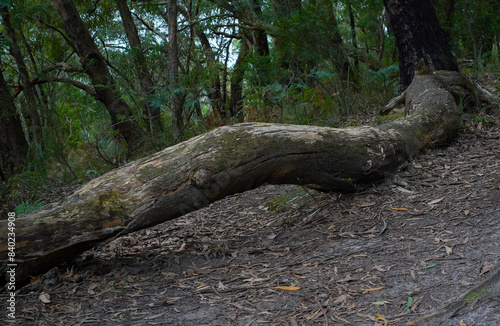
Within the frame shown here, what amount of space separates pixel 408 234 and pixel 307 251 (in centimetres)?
73

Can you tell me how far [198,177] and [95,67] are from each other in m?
5.04

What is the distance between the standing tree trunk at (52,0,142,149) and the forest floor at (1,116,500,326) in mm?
3412

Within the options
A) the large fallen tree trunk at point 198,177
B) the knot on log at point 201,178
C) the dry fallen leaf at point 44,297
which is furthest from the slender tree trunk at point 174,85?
the dry fallen leaf at point 44,297

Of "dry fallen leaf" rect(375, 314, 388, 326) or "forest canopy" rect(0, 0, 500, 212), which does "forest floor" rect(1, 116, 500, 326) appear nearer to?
"dry fallen leaf" rect(375, 314, 388, 326)

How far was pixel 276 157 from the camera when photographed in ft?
11.4

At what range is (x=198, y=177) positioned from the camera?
3127mm

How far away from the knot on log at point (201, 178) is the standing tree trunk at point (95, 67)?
4199mm

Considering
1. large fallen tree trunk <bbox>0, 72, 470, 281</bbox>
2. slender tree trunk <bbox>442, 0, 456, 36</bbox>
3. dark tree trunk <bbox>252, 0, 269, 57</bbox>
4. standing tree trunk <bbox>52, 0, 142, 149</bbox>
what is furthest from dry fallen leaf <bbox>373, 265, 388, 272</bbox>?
dark tree trunk <bbox>252, 0, 269, 57</bbox>

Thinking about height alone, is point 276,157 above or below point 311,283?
above

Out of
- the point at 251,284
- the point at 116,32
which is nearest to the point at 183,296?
the point at 251,284

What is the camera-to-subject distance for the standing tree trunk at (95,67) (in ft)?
23.4

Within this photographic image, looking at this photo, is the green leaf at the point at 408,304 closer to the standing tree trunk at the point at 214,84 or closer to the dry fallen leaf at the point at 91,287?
the dry fallen leaf at the point at 91,287

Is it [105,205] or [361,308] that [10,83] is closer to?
[105,205]

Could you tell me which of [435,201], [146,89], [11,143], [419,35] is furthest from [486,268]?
[11,143]
